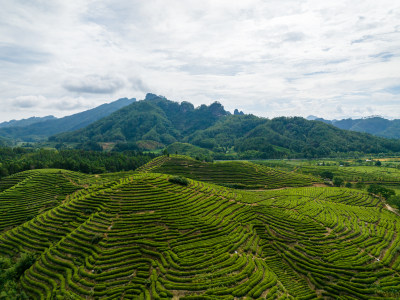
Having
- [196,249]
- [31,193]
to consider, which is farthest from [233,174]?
[31,193]

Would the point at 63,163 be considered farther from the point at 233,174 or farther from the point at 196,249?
the point at 196,249

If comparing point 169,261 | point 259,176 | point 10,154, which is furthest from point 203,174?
point 10,154

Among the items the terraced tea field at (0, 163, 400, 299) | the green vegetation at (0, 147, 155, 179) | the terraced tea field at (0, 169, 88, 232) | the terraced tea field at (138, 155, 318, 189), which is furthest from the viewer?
the terraced tea field at (138, 155, 318, 189)

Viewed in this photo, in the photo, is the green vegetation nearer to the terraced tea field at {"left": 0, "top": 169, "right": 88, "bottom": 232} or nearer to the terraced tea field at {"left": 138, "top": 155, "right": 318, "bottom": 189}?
the terraced tea field at {"left": 0, "top": 169, "right": 88, "bottom": 232}

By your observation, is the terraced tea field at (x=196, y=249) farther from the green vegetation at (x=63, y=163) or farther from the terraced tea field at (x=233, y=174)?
the green vegetation at (x=63, y=163)

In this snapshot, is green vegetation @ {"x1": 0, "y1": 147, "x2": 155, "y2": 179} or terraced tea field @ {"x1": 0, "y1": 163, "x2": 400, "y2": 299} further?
green vegetation @ {"x1": 0, "y1": 147, "x2": 155, "y2": 179}

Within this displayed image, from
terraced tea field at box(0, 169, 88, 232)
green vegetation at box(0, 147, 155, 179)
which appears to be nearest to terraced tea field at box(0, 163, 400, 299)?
terraced tea field at box(0, 169, 88, 232)

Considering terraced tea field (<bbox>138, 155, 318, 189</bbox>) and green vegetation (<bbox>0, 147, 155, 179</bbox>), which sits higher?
green vegetation (<bbox>0, 147, 155, 179</bbox>)

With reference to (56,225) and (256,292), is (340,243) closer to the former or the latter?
(256,292)
